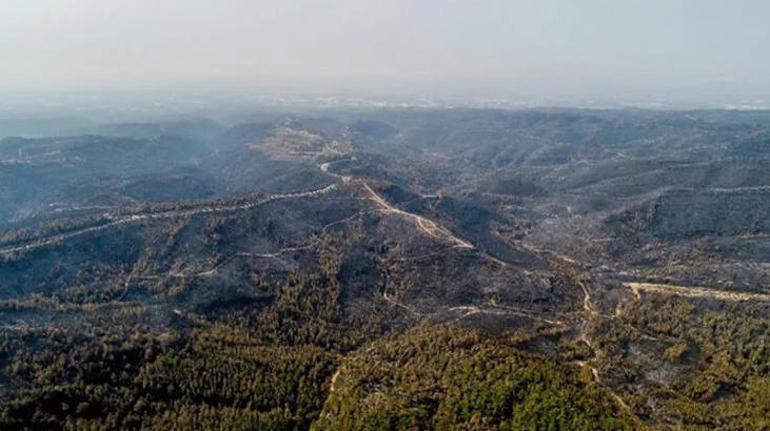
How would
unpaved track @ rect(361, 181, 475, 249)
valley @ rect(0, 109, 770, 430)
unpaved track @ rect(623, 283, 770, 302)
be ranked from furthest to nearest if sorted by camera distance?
1. unpaved track @ rect(361, 181, 475, 249)
2. unpaved track @ rect(623, 283, 770, 302)
3. valley @ rect(0, 109, 770, 430)

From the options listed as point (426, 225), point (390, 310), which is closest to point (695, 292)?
point (390, 310)

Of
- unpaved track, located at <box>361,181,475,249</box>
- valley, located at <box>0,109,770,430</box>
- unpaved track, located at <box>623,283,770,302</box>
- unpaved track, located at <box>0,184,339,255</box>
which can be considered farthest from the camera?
unpaved track, located at <box>361,181,475,249</box>

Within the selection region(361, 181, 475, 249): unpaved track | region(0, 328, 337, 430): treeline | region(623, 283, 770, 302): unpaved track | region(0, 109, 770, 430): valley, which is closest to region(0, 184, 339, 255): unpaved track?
region(0, 109, 770, 430): valley

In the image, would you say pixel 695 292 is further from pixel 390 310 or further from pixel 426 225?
pixel 426 225

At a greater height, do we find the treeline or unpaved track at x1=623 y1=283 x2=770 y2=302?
unpaved track at x1=623 y1=283 x2=770 y2=302

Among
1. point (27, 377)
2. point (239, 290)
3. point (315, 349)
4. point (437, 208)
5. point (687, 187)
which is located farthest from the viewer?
point (687, 187)

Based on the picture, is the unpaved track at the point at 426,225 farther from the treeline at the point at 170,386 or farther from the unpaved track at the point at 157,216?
the treeline at the point at 170,386

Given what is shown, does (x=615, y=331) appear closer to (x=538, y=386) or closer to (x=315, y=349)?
(x=538, y=386)

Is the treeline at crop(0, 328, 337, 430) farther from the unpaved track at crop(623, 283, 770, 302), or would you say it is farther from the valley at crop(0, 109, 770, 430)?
the unpaved track at crop(623, 283, 770, 302)

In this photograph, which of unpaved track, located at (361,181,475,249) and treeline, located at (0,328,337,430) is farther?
unpaved track, located at (361,181,475,249)

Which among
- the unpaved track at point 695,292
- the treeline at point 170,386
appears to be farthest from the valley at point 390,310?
the unpaved track at point 695,292

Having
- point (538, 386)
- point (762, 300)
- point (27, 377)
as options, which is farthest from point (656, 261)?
point (27, 377)
